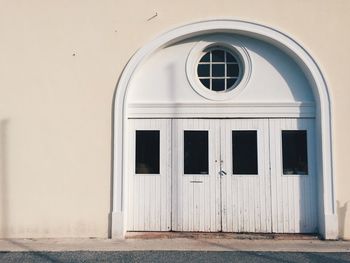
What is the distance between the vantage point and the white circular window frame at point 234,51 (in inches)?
316

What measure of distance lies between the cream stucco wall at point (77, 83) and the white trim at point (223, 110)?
23.8 inches

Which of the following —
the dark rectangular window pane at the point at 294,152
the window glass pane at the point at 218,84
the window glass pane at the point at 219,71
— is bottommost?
the dark rectangular window pane at the point at 294,152

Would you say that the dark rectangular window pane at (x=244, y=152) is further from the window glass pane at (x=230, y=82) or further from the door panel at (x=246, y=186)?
the window glass pane at (x=230, y=82)

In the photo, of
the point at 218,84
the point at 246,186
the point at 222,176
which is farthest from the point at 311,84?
the point at 222,176

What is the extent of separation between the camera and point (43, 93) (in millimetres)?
7793

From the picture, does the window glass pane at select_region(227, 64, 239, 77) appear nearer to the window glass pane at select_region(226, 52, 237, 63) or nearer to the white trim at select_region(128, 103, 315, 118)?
the window glass pane at select_region(226, 52, 237, 63)

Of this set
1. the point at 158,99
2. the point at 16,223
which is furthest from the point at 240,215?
the point at 16,223

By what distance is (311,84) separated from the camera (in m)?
7.88

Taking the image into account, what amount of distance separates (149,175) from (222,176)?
4.69ft

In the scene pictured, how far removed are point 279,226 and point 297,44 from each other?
3.49m

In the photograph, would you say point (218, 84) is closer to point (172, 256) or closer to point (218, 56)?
point (218, 56)

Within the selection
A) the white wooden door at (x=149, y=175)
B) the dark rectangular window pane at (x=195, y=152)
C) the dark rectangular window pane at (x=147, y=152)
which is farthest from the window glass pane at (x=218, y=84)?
the dark rectangular window pane at (x=147, y=152)

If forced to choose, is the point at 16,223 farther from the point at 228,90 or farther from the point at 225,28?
the point at 225,28

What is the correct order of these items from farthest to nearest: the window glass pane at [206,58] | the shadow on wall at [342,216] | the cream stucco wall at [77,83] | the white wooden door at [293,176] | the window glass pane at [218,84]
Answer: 1. the window glass pane at [206,58]
2. the window glass pane at [218,84]
3. the white wooden door at [293,176]
4. the cream stucco wall at [77,83]
5. the shadow on wall at [342,216]
